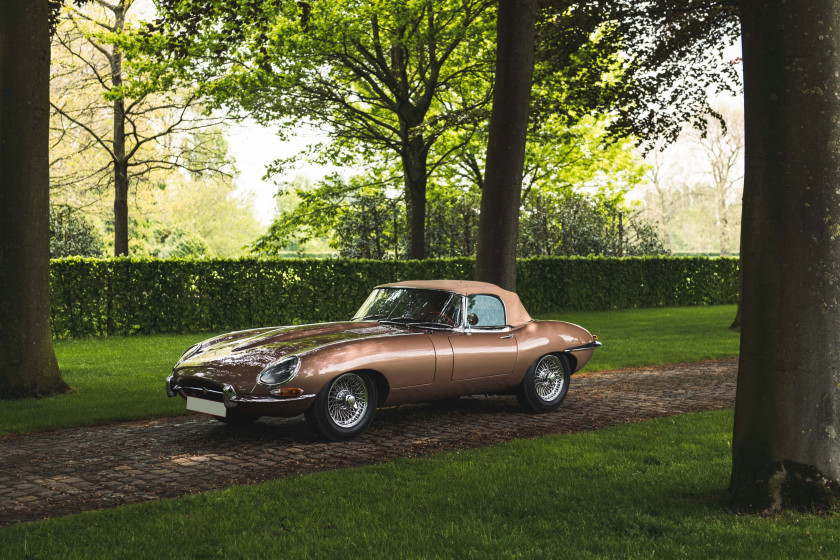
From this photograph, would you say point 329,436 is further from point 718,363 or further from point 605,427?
point 718,363

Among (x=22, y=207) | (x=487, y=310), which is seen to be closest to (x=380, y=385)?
(x=487, y=310)

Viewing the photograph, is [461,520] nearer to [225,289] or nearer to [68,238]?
[225,289]

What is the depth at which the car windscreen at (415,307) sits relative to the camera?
870 cm

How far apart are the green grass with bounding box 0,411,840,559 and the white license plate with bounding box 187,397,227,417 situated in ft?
4.81

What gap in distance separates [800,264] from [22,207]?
30.0 ft

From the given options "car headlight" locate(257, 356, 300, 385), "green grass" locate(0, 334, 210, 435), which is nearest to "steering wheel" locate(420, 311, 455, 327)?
"car headlight" locate(257, 356, 300, 385)

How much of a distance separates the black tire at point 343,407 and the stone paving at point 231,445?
0.15 metres

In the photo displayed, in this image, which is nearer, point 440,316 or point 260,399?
point 260,399

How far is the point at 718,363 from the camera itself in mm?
14117

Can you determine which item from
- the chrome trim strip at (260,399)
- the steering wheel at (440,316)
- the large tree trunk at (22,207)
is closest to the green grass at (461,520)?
the chrome trim strip at (260,399)

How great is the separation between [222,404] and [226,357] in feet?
1.75

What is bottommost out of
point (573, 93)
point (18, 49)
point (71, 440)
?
point (71, 440)

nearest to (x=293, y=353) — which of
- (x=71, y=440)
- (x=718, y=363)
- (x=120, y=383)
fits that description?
(x=71, y=440)

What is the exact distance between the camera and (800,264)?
4906mm
